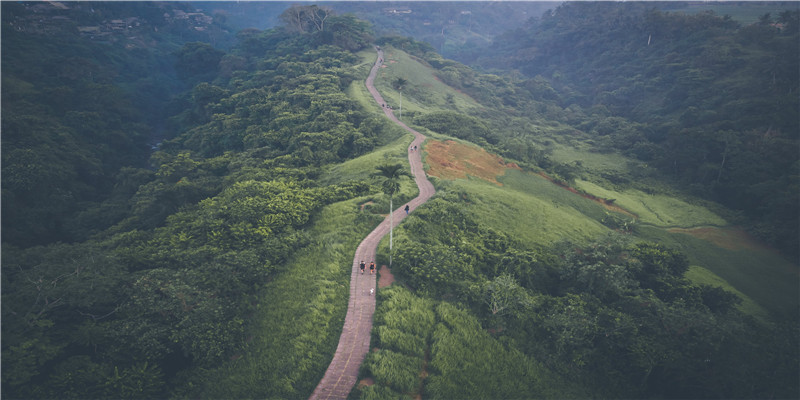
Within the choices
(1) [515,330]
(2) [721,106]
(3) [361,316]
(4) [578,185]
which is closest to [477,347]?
(1) [515,330]

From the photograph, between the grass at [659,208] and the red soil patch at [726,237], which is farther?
the grass at [659,208]

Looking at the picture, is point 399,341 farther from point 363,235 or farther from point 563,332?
point 363,235

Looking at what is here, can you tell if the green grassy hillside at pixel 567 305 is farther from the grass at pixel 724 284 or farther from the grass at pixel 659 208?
the grass at pixel 659 208

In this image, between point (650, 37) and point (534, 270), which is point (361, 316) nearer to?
point (534, 270)

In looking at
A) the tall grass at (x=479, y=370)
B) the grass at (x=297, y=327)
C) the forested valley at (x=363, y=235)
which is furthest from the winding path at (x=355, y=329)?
the tall grass at (x=479, y=370)

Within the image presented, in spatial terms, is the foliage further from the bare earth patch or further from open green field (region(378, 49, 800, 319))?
open green field (region(378, 49, 800, 319))

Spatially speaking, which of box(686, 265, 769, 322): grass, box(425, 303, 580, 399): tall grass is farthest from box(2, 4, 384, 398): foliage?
box(686, 265, 769, 322): grass

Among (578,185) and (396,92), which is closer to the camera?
(578,185)
